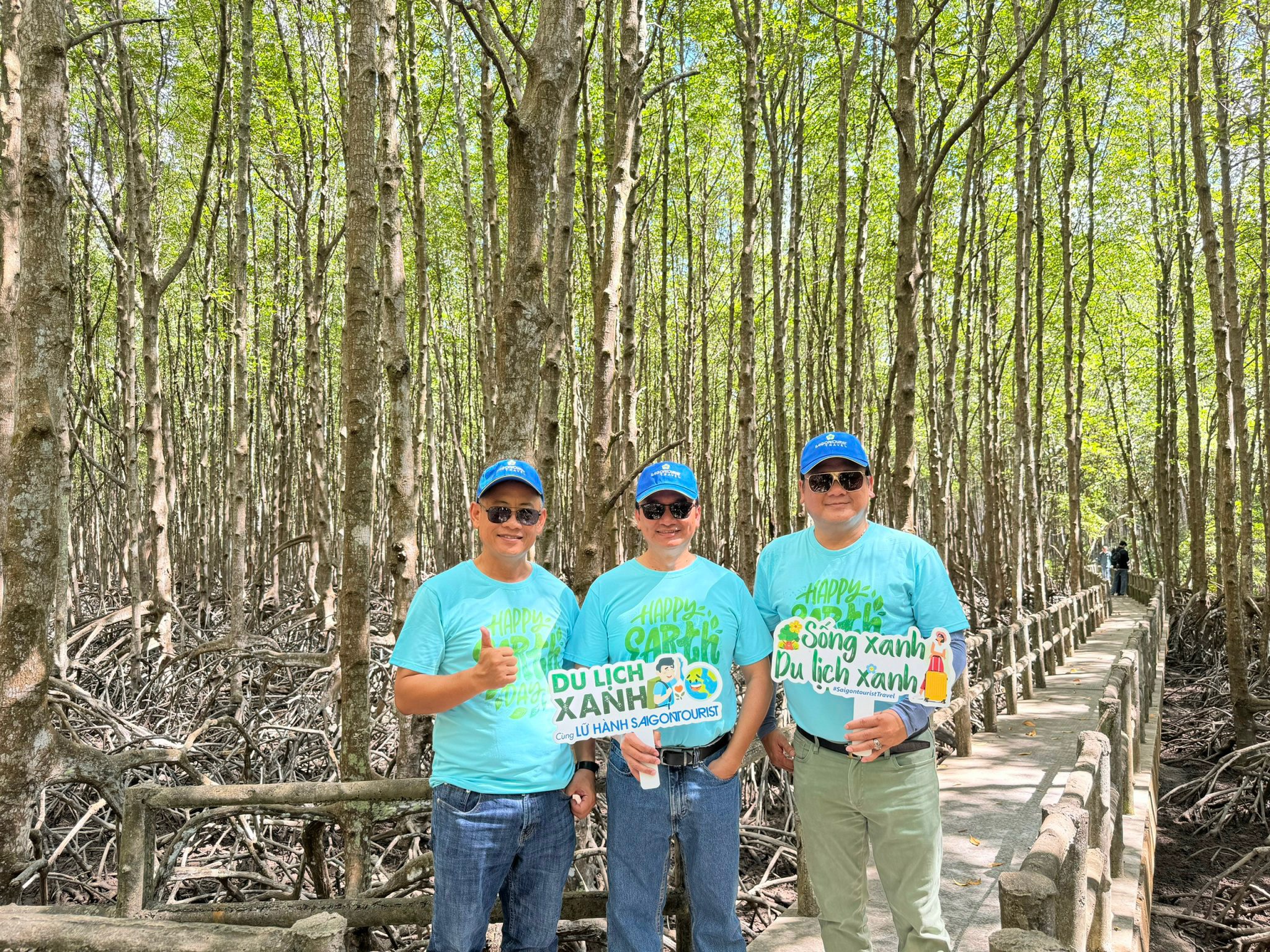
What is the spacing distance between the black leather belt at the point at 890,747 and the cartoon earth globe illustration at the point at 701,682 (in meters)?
0.40

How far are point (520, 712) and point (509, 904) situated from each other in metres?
0.53

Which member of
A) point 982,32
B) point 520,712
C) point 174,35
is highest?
point 174,35

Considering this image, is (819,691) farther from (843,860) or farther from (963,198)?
(963,198)

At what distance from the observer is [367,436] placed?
3236 millimetres

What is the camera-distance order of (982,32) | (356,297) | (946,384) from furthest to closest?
(946,384) < (982,32) < (356,297)

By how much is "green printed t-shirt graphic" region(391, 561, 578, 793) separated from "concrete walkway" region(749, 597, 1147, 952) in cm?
158

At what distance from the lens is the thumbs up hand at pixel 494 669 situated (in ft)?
6.63

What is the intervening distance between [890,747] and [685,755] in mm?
551

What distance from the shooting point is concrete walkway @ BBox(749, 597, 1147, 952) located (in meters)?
3.35

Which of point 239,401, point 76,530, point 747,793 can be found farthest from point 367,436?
point 76,530

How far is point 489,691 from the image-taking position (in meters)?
2.13

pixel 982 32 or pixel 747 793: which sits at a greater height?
pixel 982 32

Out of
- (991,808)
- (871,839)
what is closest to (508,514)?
(871,839)

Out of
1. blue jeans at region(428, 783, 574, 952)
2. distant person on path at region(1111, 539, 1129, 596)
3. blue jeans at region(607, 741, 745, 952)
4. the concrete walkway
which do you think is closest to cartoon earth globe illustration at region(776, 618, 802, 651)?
blue jeans at region(607, 741, 745, 952)
